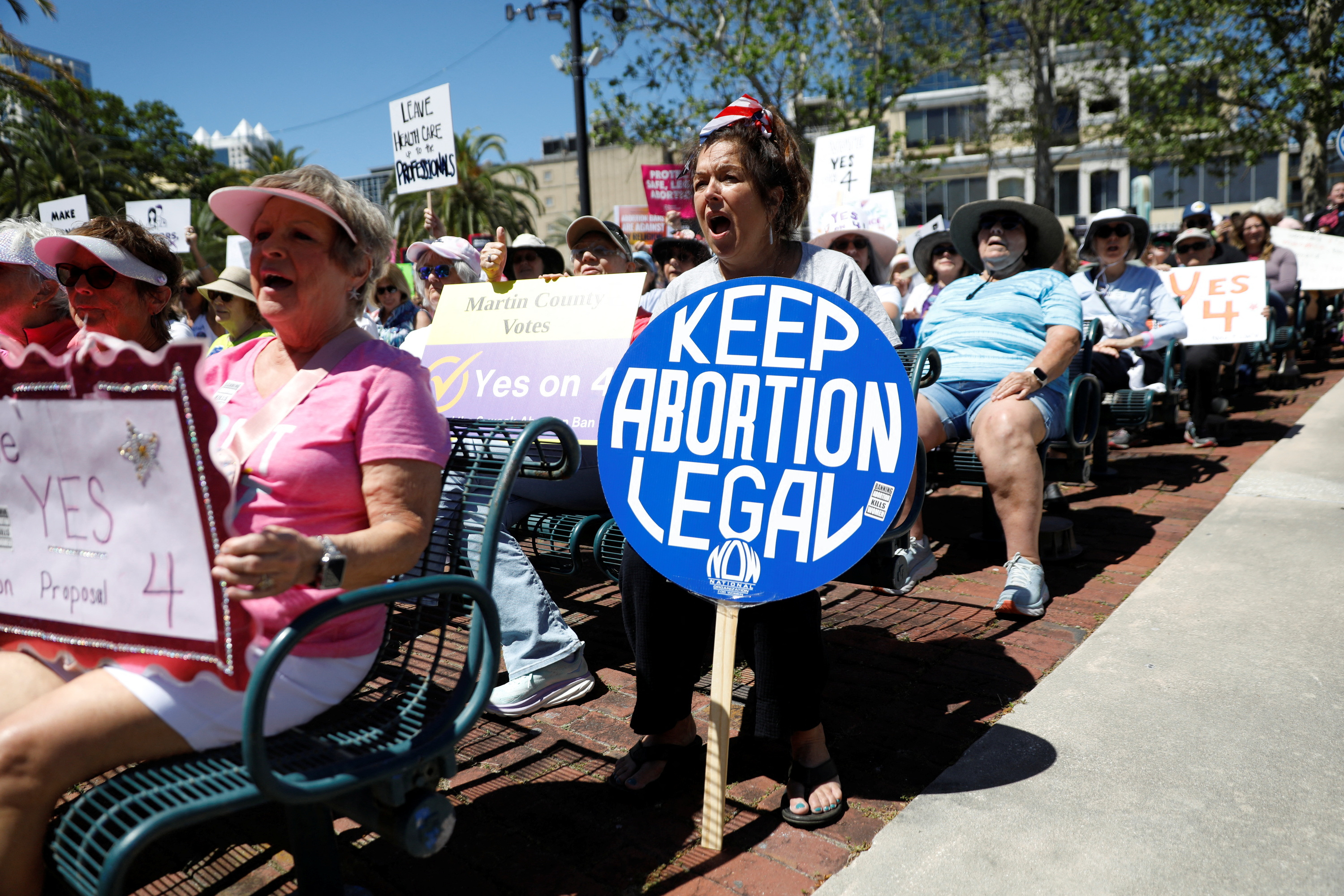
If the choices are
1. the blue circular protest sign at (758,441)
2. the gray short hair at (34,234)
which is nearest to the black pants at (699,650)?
the blue circular protest sign at (758,441)

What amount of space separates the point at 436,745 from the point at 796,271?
1.64 meters

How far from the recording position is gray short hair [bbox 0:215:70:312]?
10.2 feet

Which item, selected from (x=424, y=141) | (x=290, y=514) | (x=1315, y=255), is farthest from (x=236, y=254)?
(x=1315, y=255)

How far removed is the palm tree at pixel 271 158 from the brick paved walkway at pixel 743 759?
116 feet

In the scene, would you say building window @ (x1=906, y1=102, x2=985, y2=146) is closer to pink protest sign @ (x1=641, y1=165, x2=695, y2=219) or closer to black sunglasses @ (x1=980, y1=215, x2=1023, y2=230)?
pink protest sign @ (x1=641, y1=165, x2=695, y2=219)

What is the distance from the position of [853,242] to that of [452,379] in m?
3.07

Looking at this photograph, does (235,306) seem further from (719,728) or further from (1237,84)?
(1237,84)

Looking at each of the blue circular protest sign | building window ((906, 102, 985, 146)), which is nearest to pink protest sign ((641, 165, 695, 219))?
the blue circular protest sign

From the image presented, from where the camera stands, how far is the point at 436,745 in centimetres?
175

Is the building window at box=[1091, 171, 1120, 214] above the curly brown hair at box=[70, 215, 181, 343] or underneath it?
above

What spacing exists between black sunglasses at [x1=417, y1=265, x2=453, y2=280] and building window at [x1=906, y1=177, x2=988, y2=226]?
156ft

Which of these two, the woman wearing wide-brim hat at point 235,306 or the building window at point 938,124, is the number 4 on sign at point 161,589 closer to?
the woman wearing wide-brim hat at point 235,306

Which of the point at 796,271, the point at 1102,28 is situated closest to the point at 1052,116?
the point at 1102,28

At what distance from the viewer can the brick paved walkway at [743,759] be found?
7.18ft
